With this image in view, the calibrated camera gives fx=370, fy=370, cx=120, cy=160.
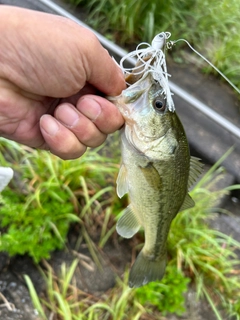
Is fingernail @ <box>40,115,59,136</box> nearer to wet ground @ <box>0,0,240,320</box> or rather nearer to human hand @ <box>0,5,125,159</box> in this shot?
human hand @ <box>0,5,125,159</box>

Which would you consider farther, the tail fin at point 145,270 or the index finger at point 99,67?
the tail fin at point 145,270

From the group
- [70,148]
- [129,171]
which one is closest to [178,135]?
[129,171]

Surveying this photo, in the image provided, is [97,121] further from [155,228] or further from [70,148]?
[155,228]

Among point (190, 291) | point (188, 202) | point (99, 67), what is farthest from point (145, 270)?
point (99, 67)

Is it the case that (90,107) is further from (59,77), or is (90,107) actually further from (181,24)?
(181,24)

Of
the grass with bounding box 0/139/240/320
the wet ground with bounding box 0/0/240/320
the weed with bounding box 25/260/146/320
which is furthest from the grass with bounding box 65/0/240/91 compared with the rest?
the weed with bounding box 25/260/146/320

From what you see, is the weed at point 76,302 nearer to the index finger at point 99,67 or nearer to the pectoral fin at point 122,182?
the pectoral fin at point 122,182

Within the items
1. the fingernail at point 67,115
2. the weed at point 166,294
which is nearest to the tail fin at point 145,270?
the weed at point 166,294
